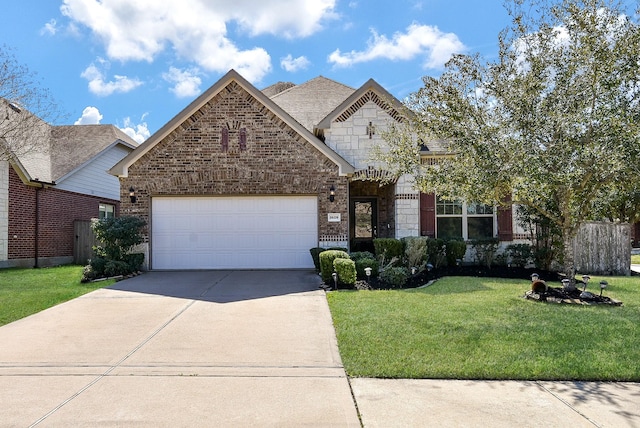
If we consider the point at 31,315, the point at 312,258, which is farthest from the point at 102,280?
the point at 312,258

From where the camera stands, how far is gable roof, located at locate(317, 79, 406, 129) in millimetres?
13508

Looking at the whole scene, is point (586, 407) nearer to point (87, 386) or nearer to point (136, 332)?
point (87, 386)

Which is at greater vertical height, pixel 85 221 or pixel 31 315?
pixel 85 221

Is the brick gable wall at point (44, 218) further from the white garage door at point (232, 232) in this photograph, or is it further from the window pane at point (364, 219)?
→ the window pane at point (364, 219)

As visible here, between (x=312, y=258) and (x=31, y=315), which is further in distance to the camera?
(x=312, y=258)

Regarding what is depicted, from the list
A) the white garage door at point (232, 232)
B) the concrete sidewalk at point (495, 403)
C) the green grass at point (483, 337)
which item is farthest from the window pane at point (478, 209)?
the concrete sidewalk at point (495, 403)

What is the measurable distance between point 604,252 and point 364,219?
7.57 meters

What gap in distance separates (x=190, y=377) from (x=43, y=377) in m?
1.50

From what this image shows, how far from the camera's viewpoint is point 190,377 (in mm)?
4367

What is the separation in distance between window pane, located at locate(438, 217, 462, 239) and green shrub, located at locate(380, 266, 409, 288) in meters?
4.13

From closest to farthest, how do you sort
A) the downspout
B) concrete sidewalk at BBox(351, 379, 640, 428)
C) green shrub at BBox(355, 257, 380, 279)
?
concrete sidewalk at BBox(351, 379, 640, 428) < green shrub at BBox(355, 257, 380, 279) < the downspout

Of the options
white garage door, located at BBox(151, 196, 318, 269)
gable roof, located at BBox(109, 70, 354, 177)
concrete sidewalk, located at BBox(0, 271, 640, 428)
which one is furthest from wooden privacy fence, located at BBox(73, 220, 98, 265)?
concrete sidewalk, located at BBox(0, 271, 640, 428)

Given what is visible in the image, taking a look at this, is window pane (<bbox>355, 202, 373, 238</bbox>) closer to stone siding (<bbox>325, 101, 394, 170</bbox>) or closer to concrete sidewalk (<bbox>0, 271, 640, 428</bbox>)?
stone siding (<bbox>325, 101, 394, 170</bbox>)

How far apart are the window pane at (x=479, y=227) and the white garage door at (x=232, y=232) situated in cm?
497
